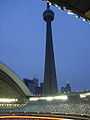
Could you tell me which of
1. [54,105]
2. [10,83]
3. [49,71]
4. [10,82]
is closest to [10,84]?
[10,83]

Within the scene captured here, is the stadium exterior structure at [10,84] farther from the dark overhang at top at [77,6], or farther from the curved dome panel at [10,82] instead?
the dark overhang at top at [77,6]

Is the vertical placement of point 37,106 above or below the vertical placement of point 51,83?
below

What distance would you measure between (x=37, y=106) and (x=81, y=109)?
14.0 feet

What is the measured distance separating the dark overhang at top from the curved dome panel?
1527 cm

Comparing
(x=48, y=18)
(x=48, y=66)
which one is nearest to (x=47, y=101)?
(x=48, y=66)

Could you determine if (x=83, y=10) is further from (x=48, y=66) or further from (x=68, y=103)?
(x=48, y=66)

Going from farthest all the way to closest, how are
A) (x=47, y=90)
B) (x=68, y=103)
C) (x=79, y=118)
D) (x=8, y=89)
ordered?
(x=47, y=90)
(x=8, y=89)
(x=68, y=103)
(x=79, y=118)

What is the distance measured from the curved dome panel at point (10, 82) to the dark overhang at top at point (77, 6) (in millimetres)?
15266

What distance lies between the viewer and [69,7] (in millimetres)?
12797

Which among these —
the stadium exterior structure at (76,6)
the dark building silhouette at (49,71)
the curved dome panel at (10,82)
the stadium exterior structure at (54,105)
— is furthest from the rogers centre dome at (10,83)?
the dark building silhouette at (49,71)

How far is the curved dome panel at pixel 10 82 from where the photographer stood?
2791cm

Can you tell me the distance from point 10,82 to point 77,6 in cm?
1735

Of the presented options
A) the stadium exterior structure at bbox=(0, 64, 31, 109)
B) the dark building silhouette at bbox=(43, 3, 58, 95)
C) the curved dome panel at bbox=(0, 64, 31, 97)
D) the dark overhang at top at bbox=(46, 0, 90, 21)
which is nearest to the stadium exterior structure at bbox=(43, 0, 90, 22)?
the dark overhang at top at bbox=(46, 0, 90, 21)

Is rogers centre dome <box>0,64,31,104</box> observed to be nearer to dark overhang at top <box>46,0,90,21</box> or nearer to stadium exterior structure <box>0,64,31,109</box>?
stadium exterior structure <box>0,64,31,109</box>
